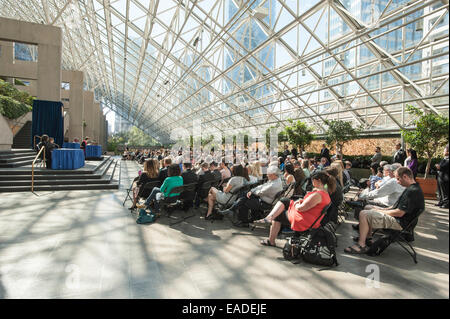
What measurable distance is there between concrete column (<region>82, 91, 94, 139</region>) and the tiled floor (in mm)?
26613

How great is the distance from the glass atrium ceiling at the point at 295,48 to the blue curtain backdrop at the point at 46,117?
407cm

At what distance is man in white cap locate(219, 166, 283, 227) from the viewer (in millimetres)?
4127

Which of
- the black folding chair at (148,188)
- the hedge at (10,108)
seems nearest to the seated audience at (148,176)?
the black folding chair at (148,188)

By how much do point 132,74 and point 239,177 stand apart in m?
21.1

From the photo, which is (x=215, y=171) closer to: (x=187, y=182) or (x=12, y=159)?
(x=187, y=182)

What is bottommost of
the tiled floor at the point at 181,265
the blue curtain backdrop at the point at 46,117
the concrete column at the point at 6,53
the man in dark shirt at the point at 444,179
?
the tiled floor at the point at 181,265

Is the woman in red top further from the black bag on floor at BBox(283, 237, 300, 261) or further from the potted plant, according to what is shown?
the potted plant

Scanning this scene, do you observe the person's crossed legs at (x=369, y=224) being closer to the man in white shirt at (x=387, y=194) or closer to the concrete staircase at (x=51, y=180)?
the man in white shirt at (x=387, y=194)

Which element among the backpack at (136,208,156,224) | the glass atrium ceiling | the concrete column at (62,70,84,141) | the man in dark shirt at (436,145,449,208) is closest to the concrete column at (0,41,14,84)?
the glass atrium ceiling

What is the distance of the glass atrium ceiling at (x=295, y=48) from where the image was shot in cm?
837

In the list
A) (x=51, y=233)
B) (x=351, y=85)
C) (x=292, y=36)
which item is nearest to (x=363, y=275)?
(x=51, y=233)

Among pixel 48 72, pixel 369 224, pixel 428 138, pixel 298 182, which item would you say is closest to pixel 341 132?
pixel 428 138

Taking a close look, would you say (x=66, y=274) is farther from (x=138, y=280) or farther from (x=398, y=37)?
(x=398, y=37)

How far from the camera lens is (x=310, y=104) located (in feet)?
46.8
